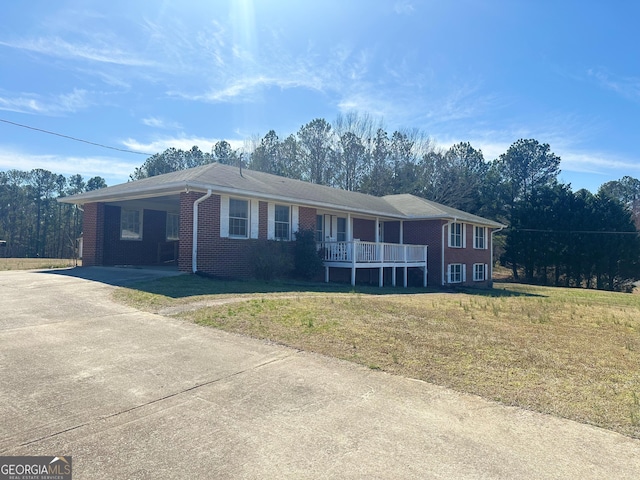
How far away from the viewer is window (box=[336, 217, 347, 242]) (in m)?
20.2

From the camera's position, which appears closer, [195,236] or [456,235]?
[195,236]

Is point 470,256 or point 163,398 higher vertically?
point 470,256

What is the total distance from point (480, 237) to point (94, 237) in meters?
20.0

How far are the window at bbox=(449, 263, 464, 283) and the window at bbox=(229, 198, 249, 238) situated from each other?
11658 mm

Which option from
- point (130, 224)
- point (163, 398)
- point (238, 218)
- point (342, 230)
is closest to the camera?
point (163, 398)

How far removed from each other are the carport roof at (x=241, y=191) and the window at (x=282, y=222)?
1.75 feet

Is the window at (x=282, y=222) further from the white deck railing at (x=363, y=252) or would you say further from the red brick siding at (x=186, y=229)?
the red brick siding at (x=186, y=229)

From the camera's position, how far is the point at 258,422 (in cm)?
374

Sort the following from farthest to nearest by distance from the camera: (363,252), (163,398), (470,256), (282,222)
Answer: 1. (470,256)
2. (363,252)
3. (282,222)
4. (163,398)

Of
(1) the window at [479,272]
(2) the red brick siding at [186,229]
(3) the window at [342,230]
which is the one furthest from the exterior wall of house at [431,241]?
(2) the red brick siding at [186,229]

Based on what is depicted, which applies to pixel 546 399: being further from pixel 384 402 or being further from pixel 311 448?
pixel 311 448

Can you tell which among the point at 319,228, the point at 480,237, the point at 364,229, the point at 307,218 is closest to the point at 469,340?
the point at 307,218

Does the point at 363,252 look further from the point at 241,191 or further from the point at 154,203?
the point at 154,203

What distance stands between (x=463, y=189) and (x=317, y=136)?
14158 mm
